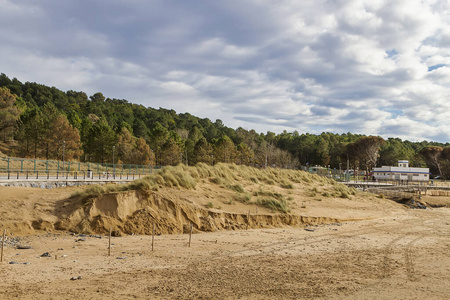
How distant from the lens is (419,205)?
4131 cm

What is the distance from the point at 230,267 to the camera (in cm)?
1174

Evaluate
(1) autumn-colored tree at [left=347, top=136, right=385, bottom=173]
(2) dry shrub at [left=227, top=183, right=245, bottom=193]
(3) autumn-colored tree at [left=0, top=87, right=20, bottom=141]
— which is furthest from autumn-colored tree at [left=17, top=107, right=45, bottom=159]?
(1) autumn-colored tree at [left=347, top=136, right=385, bottom=173]

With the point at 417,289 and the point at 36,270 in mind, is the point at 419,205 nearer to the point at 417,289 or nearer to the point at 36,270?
the point at 417,289

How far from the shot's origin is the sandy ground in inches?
361

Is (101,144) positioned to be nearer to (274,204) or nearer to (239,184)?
(239,184)

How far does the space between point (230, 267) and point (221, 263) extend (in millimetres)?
640

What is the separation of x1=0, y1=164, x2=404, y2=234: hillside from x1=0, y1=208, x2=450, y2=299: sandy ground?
49.5 inches

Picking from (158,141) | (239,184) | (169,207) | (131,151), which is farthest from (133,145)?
(169,207)

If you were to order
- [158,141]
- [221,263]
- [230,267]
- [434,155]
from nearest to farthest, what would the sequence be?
[230,267], [221,263], [158,141], [434,155]

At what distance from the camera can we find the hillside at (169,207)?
56.6 ft

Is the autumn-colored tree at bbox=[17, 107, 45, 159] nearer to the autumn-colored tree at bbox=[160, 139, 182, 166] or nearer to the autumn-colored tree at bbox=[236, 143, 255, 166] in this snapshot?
the autumn-colored tree at bbox=[160, 139, 182, 166]

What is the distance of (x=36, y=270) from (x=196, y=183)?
14.2 meters

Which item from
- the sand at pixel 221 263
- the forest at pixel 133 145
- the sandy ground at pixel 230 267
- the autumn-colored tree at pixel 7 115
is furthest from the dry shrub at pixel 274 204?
the autumn-colored tree at pixel 7 115

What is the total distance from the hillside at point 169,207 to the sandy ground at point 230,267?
4.12 feet
